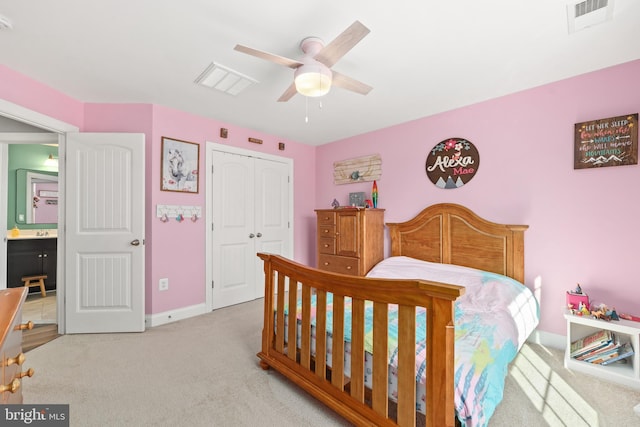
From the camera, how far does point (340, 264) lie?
140 inches

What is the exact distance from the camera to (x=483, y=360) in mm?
1422

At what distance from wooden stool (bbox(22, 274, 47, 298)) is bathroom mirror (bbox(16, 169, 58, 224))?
995 millimetres

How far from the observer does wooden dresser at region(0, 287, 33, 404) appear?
77 cm

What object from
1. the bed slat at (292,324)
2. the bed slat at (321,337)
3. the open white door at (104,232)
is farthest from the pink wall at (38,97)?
the bed slat at (321,337)

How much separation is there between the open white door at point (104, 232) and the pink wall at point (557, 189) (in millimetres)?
3280

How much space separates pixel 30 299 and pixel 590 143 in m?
6.69

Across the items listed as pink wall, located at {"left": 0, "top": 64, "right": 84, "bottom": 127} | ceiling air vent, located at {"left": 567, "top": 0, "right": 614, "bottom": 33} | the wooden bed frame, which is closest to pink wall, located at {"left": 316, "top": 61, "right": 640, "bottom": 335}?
the wooden bed frame

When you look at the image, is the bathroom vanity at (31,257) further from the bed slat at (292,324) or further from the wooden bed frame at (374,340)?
the bed slat at (292,324)

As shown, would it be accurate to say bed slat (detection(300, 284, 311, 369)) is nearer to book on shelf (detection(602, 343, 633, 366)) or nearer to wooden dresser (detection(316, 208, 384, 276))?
wooden dresser (detection(316, 208, 384, 276))

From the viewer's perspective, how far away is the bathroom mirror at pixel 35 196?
4.26m

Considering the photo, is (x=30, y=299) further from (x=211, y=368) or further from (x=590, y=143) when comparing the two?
(x=590, y=143)

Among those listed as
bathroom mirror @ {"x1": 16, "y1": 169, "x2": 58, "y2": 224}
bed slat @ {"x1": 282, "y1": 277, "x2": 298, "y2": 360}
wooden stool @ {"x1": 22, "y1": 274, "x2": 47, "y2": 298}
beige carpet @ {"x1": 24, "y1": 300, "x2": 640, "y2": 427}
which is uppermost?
bathroom mirror @ {"x1": 16, "y1": 169, "x2": 58, "y2": 224}

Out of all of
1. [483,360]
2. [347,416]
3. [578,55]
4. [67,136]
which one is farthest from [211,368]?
[578,55]

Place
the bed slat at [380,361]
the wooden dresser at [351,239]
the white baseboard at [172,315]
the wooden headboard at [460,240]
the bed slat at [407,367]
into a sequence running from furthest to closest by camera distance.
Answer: the wooden dresser at [351,239]
the white baseboard at [172,315]
the wooden headboard at [460,240]
the bed slat at [380,361]
the bed slat at [407,367]
